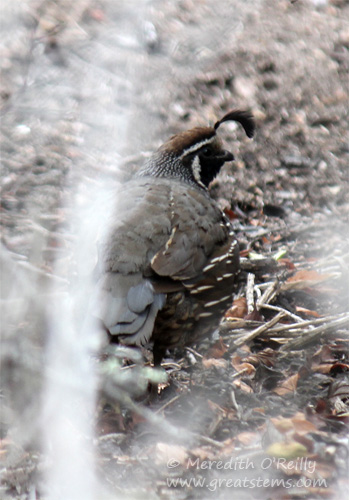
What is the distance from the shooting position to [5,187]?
234 inches

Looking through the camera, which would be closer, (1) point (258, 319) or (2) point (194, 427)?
(2) point (194, 427)

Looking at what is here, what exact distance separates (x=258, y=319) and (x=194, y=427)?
44.9 inches

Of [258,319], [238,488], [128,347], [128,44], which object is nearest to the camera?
[238,488]

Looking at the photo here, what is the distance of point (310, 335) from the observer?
416cm

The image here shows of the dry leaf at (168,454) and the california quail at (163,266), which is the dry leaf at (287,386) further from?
the dry leaf at (168,454)

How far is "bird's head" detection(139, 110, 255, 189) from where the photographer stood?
5074 mm

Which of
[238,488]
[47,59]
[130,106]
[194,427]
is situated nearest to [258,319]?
[194,427]

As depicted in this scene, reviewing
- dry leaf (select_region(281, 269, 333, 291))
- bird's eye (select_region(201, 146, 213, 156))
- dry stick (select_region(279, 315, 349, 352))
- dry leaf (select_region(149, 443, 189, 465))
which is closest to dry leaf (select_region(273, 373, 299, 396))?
dry stick (select_region(279, 315, 349, 352))

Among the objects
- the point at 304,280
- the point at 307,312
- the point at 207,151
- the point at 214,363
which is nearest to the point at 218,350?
the point at 214,363

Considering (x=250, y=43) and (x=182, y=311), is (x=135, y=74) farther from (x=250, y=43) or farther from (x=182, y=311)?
(x=182, y=311)

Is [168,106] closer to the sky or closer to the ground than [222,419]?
closer to the ground

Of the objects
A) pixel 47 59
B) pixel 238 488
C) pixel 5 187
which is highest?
pixel 238 488

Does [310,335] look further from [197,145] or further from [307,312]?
[197,145]

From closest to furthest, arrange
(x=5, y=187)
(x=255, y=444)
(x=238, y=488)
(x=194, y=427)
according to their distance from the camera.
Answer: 1. (x=238, y=488)
2. (x=255, y=444)
3. (x=194, y=427)
4. (x=5, y=187)
